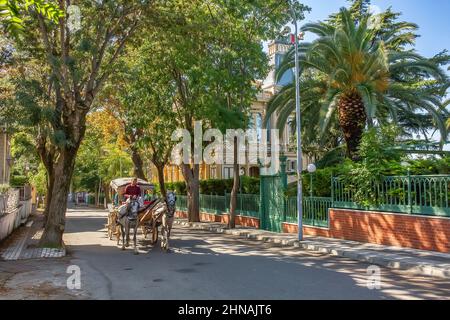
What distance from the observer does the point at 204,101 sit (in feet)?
73.0

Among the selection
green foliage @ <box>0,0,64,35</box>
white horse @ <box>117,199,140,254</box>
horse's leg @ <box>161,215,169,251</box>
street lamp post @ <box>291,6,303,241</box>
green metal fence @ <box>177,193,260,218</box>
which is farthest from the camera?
green metal fence @ <box>177,193,260,218</box>

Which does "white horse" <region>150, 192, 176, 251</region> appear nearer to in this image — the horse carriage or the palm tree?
the horse carriage

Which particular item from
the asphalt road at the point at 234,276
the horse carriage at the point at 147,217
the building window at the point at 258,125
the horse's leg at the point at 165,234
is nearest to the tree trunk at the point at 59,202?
the asphalt road at the point at 234,276

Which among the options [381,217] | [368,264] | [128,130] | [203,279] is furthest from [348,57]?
[128,130]

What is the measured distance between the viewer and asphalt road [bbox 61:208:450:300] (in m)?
8.60

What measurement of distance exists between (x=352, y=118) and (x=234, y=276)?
1141 cm

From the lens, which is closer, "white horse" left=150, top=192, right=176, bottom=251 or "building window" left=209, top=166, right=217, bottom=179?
"white horse" left=150, top=192, right=176, bottom=251

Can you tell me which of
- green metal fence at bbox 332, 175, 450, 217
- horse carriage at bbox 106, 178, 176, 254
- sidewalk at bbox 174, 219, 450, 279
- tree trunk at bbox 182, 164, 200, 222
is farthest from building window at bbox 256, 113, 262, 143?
horse carriage at bbox 106, 178, 176, 254

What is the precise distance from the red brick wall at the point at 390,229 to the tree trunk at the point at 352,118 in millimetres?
3474

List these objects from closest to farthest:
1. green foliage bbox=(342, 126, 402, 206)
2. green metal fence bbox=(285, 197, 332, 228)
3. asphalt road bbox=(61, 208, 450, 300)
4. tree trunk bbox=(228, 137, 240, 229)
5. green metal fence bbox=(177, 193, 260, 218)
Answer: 1. asphalt road bbox=(61, 208, 450, 300)
2. green foliage bbox=(342, 126, 402, 206)
3. green metal fence bbox=(285, 197, 332, 228)
4. tree trunk bbox=(228, 137, 240, 229)
5. green metal fence bbox=(177, 193, 260, 218)

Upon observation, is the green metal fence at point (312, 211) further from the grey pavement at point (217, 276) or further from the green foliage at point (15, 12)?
the green foliage at point (15, 12)

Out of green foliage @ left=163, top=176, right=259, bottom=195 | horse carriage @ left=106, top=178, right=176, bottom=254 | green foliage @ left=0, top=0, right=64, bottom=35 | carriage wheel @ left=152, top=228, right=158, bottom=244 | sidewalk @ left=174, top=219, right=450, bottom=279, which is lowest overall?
sidewalk @ left=174, top=219, right=450, bottom=279

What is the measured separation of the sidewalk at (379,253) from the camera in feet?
37.2

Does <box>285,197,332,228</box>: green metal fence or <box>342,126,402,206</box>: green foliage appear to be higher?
<box>342,126,402,206</box>: green foliage
